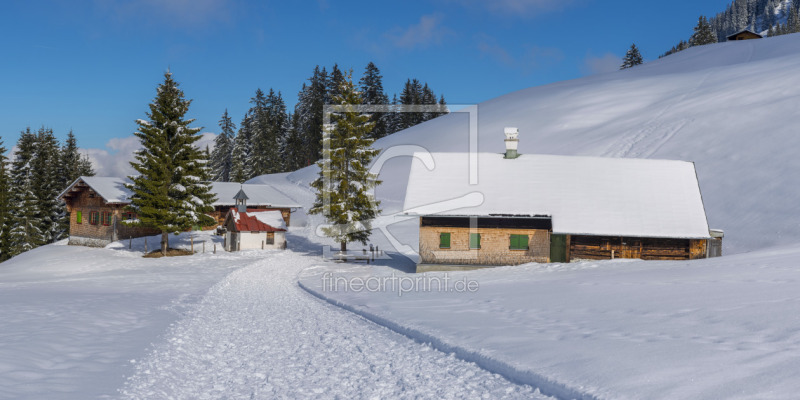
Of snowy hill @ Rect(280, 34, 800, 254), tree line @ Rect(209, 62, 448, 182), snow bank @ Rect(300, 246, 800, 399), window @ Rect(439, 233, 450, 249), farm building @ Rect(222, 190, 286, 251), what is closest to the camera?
snow bank @ Rect(300, 246, 800, 399)

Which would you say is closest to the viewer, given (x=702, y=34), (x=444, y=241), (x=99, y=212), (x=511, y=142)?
(x=444, y=241)

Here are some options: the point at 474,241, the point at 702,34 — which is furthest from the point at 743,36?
the point at 474,241

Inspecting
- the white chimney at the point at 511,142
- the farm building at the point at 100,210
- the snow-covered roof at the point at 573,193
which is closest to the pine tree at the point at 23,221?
the farm building at the point at 100,210

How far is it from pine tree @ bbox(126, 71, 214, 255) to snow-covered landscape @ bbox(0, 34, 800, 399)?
3074mm

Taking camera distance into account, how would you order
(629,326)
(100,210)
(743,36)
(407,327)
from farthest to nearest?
(743,36) < (100,210) < (407,327) < (629,326)

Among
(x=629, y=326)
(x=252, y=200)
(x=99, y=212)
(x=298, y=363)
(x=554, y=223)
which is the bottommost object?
(x=298, y=363)

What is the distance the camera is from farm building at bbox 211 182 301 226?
4800 centimetres

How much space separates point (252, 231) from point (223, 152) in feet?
199

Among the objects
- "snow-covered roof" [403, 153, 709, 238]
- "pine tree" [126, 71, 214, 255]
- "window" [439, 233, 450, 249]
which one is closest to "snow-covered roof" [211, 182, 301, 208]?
"pine tree" [126, 71, 214, 255]

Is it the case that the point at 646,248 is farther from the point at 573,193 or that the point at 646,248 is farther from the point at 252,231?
the point at 252,231

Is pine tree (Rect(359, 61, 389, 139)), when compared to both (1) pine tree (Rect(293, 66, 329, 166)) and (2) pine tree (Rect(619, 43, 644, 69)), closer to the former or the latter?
(1) pine tree (Rect(293, 66, 329, 166))

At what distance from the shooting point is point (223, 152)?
9381 cm

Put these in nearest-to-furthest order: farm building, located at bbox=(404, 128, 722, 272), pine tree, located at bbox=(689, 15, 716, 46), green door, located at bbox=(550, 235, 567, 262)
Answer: farm building, located at bbox=(404, 128, 722, 272), green door, located at bbox=(550, 235, 567, 262), pine tree, located at bbox=(689, 15, 716, 46)

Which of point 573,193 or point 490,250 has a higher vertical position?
point 573,193
